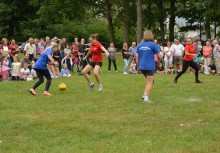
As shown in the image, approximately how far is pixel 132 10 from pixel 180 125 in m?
43.3

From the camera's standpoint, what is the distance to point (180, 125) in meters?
8.41

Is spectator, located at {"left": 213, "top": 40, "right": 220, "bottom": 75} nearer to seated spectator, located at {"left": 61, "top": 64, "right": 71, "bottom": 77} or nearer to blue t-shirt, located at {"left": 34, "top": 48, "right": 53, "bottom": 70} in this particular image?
seated spectator, located at {"left": 61, "top": 64, "right": 71, "bottom": 77}

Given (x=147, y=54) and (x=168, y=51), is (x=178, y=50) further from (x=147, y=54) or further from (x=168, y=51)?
(x=147, y=54)

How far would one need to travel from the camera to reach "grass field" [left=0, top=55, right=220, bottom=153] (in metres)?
6.93

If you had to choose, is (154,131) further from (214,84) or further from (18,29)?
(18,29)

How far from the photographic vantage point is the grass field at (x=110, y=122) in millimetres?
6930

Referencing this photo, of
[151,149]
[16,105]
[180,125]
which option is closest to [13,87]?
[16,105]

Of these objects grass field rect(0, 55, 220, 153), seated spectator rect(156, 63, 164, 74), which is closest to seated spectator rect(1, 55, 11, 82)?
grass field rect(0, 55, 220, 153)

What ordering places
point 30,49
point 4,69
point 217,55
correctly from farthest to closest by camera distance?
point 217,55, point 30,49, point 4,69

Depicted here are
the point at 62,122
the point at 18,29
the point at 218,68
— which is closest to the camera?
the point at 62,122

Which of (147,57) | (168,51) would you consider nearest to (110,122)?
(147,57)

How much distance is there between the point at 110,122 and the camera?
8.81 metres

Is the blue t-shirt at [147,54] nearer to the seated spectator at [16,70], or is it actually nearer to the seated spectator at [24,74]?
the seated spectator at [24,74]

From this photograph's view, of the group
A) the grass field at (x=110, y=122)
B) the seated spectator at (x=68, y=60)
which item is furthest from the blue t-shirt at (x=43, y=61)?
the seated spectator at (x=68, y=60)
